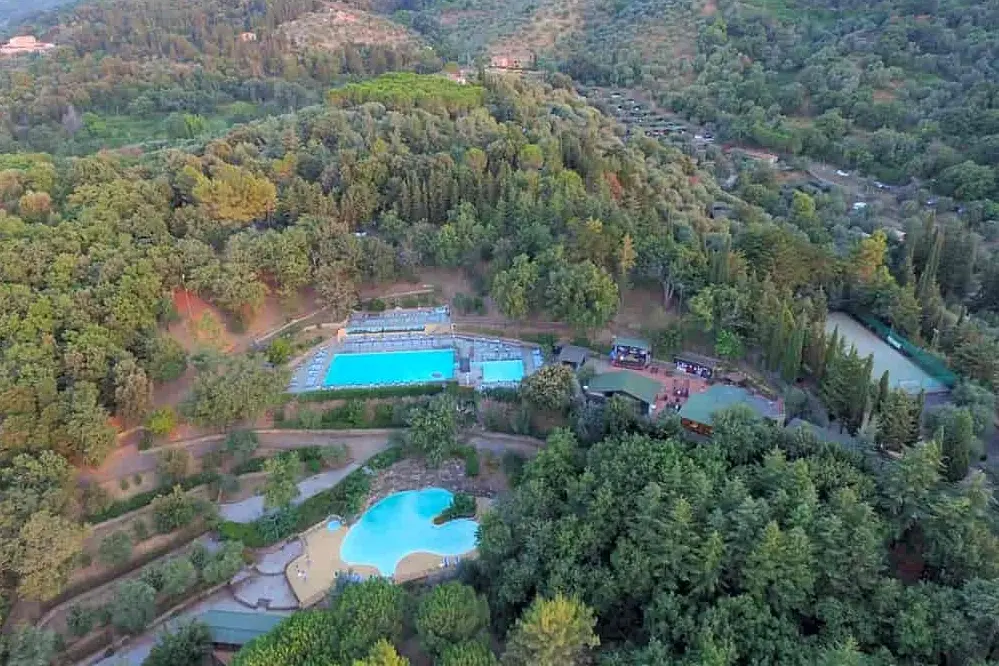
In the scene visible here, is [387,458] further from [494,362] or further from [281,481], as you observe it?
[494,362]

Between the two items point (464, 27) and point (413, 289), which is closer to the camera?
point (413, 289)

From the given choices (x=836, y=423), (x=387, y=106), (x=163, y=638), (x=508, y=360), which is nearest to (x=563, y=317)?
(x=508, y=360)

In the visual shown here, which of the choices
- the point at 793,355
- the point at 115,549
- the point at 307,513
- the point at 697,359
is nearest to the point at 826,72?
the point at 697,359

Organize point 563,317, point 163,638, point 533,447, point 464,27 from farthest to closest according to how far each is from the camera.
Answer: point 464,27, point 563,317, point 533,447, point 163,638

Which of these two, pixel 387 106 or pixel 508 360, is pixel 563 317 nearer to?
pixel 508 360

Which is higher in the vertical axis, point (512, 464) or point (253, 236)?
point (253, 236)

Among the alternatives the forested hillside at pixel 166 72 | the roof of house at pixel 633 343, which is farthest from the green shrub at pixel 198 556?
the forested hillside at pixel 166 72
